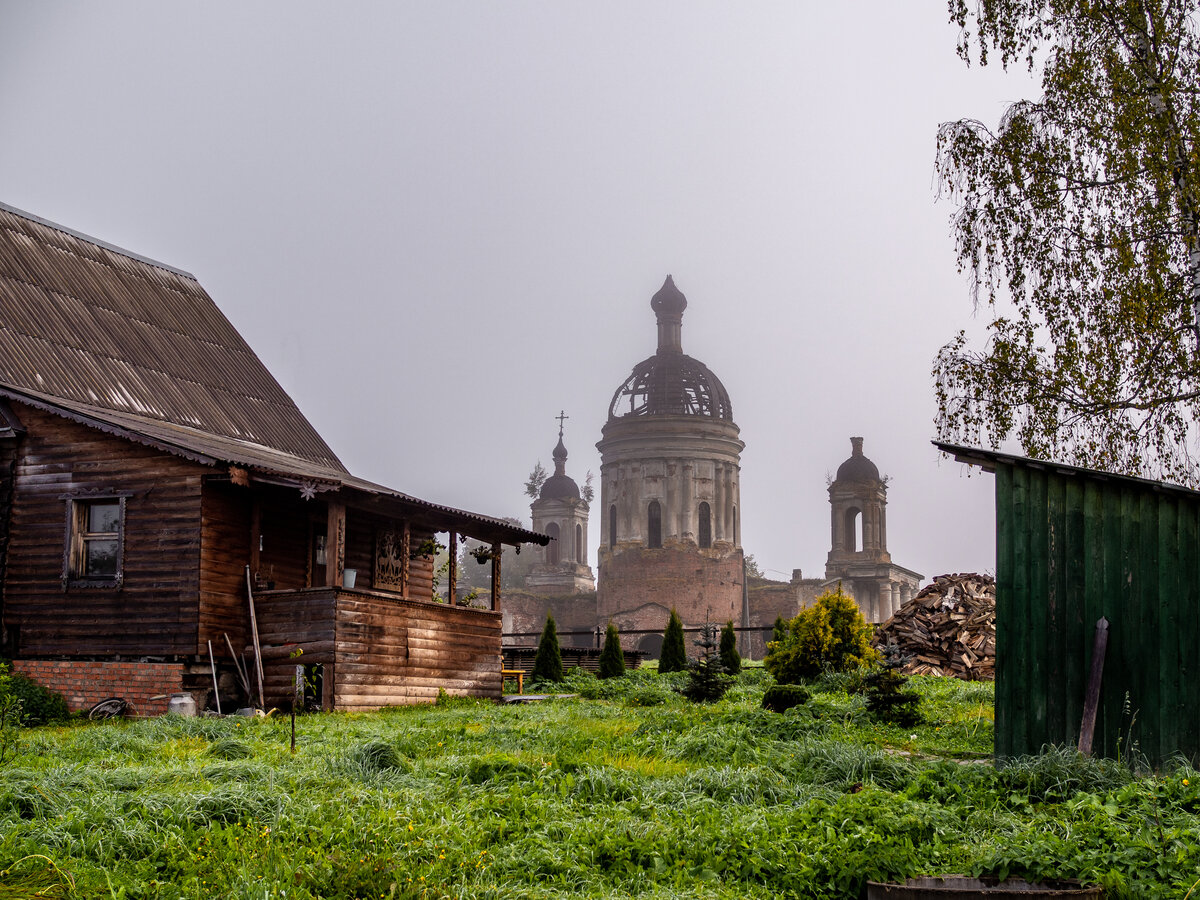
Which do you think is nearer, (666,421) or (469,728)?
(469,728)

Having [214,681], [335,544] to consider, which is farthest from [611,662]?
[214,681]

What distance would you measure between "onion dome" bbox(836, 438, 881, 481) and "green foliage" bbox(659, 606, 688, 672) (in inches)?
1047

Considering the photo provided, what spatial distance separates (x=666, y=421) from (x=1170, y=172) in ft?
123

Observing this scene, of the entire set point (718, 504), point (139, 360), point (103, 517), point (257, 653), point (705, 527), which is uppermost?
point (139, 360)

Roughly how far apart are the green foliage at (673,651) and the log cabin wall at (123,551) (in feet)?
52.3

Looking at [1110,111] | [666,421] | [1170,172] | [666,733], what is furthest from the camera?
[666,421]

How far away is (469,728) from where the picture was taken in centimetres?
1441

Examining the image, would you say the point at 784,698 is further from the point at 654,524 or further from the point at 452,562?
the point at 654,524

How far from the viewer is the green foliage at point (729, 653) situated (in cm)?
2880

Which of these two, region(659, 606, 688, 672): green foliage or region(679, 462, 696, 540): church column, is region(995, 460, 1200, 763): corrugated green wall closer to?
region(659, 606, 688, 672): green foliage

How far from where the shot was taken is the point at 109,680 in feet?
56.4

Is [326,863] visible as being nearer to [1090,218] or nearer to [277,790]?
[277,790]

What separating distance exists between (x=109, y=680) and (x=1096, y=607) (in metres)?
13.3

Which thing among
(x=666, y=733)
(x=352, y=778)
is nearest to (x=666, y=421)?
(x=666, y=733)
